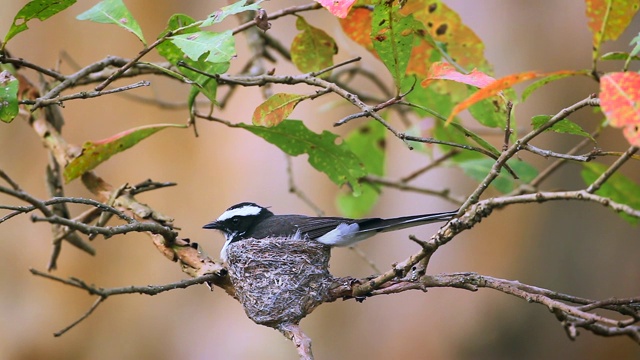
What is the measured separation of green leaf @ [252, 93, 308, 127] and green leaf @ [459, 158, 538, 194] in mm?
1460

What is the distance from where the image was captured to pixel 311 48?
2598 millimetres

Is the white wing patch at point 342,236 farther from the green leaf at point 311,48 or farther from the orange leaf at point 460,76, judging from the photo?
the orange leaf at point 460,76

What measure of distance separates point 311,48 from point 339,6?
895 millimetres

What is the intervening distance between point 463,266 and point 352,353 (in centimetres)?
109

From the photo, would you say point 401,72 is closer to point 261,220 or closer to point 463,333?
point 261,220

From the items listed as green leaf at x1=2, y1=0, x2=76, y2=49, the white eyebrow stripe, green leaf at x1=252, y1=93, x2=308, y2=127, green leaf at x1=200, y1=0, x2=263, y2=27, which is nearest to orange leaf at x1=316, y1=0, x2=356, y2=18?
green leaf at x1=200, y1=0, x2=263, y2=27

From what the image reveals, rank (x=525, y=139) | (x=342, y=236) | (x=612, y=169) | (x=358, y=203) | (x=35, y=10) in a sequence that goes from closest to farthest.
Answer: (x=612, y=169), (x=525, y=139), (x=35, y=10), (x=342, y=236), (x=358, y=203)

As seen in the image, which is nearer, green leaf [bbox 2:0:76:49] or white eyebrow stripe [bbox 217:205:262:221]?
green leaf [bbox 2:0:76:49]

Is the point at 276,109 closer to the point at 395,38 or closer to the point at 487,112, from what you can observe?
the point at 395,38

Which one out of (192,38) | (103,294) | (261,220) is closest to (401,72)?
(192,38)

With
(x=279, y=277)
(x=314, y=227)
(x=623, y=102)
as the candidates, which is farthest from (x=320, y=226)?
(x=623, y=102)

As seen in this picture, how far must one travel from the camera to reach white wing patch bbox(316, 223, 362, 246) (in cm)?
297

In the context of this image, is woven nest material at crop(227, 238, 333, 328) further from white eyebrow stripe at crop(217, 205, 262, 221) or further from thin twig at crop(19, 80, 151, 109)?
thin twig at crop(19, 80, 151, 109)

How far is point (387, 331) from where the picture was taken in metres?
5.38
